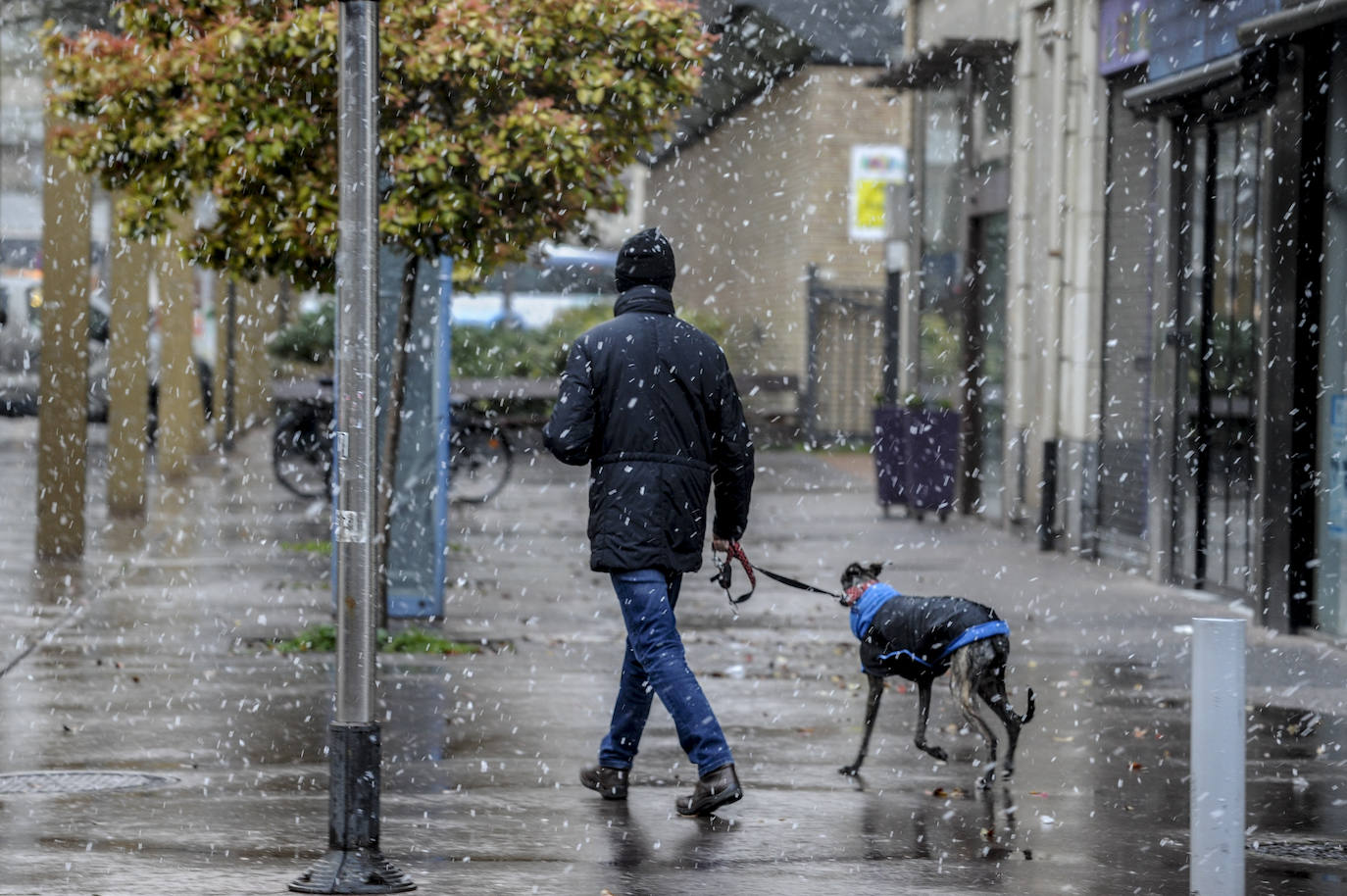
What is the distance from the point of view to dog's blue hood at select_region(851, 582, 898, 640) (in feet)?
23.4

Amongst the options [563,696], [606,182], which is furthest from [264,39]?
[563,696]

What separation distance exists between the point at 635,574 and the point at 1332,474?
584 cm

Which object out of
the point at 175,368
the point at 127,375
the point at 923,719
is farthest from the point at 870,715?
the point at 175,368

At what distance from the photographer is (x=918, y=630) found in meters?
6.97

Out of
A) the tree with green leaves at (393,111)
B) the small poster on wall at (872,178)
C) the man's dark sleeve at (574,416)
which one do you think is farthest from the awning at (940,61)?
the man's dark sleeve at (574,416)

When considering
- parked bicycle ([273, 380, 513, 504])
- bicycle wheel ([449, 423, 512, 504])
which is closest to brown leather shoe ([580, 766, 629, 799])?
parked bicycle ([273, 380, 513, 504])

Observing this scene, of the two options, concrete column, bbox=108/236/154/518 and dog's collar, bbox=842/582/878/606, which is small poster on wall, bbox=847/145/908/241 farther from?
dog's collar, bbox=842/582/878/606

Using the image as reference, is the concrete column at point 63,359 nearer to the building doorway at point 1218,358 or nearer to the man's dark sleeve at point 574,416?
the building doorway at point 1218,358

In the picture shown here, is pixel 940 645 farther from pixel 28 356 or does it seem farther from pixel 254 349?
pixel 28 356

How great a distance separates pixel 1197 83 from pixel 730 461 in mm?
6966

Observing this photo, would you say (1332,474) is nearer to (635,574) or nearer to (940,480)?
→ (635,574)

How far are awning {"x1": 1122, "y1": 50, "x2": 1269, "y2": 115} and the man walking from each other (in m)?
6.19

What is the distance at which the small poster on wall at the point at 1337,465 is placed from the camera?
431 inches

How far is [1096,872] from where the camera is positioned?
5.95 meters
